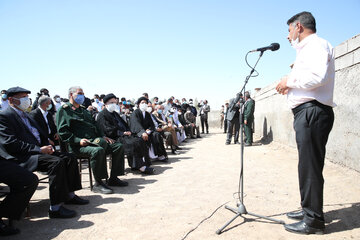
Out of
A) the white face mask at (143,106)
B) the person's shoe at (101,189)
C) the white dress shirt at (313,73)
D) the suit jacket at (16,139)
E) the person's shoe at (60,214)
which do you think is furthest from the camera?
the white face mask at (143,106)

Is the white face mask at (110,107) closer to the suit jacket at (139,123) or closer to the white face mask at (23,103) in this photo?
the suit jacket at (139,123)

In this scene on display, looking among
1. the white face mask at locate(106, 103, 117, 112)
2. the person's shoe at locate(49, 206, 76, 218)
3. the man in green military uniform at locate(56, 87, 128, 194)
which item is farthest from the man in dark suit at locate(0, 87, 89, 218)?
the white face mask at locate(106, 103, 117, 112)

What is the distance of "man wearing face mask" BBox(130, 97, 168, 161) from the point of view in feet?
20.4

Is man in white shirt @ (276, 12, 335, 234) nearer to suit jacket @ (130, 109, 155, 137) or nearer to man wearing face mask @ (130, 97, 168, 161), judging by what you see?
man wearing face mask @ (130, 97, 168, 161)

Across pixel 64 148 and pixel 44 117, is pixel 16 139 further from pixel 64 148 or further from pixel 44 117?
pixel 44 117

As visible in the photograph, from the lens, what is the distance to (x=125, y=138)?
579cm

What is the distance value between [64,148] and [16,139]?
5.13ft

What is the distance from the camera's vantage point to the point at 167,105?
12.8m

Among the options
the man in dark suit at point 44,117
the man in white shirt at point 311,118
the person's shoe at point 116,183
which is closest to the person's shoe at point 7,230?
the person's shoe at point 116,183

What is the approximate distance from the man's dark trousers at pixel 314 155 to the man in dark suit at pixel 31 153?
296 centimetres

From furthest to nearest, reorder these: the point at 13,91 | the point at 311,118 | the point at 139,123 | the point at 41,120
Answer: the point at 139,123 < the point at 41,120 < the point at 13,91 < the point at 311,118

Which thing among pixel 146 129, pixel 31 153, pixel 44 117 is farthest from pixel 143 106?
pixel 31 153

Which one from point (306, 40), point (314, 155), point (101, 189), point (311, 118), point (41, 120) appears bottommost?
point (101, 189)

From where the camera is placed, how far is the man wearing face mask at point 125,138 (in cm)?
552
